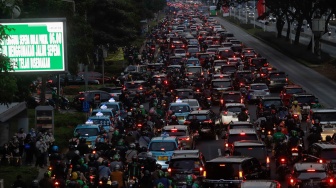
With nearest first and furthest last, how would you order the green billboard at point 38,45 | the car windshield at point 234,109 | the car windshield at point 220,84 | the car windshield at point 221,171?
the car windshield at point 221,171 → the green billboard at point 38,45 → the car windshield at point 234,109 → the car windshield at point 220,84

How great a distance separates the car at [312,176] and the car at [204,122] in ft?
55.6

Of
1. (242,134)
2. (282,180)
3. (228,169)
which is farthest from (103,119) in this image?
(228,169)

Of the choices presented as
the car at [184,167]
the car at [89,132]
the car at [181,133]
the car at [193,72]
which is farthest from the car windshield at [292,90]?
the car at [184,167]

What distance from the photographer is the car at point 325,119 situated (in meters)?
41.3

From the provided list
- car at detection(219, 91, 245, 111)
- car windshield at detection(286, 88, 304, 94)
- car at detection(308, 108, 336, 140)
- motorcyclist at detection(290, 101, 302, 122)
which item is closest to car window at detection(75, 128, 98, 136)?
car at detection(308, 108, 336, 140)

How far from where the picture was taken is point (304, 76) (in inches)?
3155

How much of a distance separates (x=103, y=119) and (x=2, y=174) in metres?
10.5

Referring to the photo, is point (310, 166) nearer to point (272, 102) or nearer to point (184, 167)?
point (184, 167)

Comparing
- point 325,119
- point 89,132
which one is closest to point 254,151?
point 89,132

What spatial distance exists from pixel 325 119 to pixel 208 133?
612cm

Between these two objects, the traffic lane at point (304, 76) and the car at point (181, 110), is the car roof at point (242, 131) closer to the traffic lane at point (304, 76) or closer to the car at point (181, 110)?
the car at point (181, 110)

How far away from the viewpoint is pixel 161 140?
34312mm

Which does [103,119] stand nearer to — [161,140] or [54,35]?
[54,35]

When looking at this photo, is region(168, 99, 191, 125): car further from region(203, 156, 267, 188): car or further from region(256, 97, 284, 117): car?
region(203, 156, 267, 188): car
